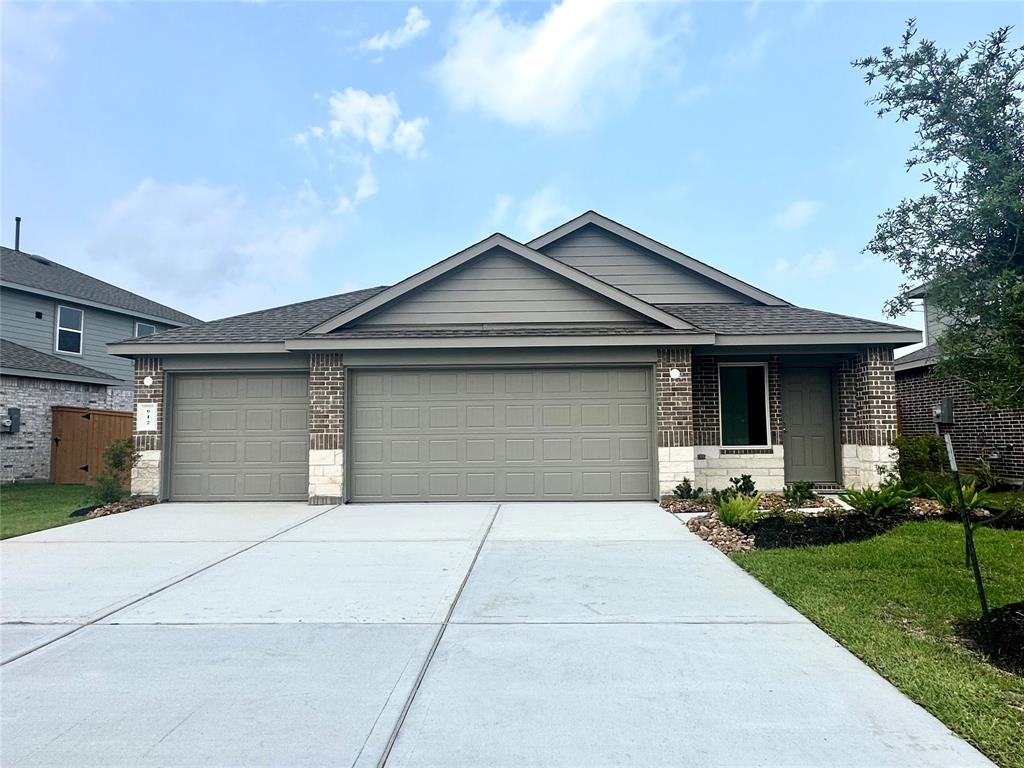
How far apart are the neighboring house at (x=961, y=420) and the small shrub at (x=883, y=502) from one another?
88.5 inches

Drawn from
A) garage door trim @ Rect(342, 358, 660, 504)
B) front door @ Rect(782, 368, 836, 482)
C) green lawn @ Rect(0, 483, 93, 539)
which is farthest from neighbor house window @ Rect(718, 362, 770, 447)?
green lawn @ Rect(0, 483, 93, 539)

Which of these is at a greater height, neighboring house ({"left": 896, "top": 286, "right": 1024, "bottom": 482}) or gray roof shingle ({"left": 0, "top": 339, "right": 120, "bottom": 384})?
gray roof shingle ({"left": 0, "top": 339, "right": 120, "bottom": 384})

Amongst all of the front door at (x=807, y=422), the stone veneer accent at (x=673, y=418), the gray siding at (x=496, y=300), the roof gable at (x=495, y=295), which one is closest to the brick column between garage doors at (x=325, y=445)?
the roof gable at (x=495, y=295)

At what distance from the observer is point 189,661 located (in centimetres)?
397

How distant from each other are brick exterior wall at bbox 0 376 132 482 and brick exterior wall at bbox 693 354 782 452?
16.4 m

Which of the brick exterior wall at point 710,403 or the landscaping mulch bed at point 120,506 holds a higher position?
the brick exterior wall at point 710,403

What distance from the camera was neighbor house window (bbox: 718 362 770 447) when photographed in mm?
11477

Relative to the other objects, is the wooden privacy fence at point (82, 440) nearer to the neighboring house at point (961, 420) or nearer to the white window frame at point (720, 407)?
the white window frame at point (720, 407)

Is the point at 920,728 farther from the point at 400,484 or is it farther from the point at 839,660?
the point at 400,484

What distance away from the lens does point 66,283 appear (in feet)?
63.4

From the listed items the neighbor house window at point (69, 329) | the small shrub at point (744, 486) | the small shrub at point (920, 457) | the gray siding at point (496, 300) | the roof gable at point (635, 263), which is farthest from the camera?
the neighbor house window at point (69, 329)

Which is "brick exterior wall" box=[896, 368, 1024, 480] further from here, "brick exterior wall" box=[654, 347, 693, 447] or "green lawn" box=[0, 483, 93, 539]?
"green lawn" box=[0, 483, 93, 539]

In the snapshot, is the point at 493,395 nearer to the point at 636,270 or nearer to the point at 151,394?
the point at 636,270

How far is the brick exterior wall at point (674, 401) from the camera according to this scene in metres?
10.3
